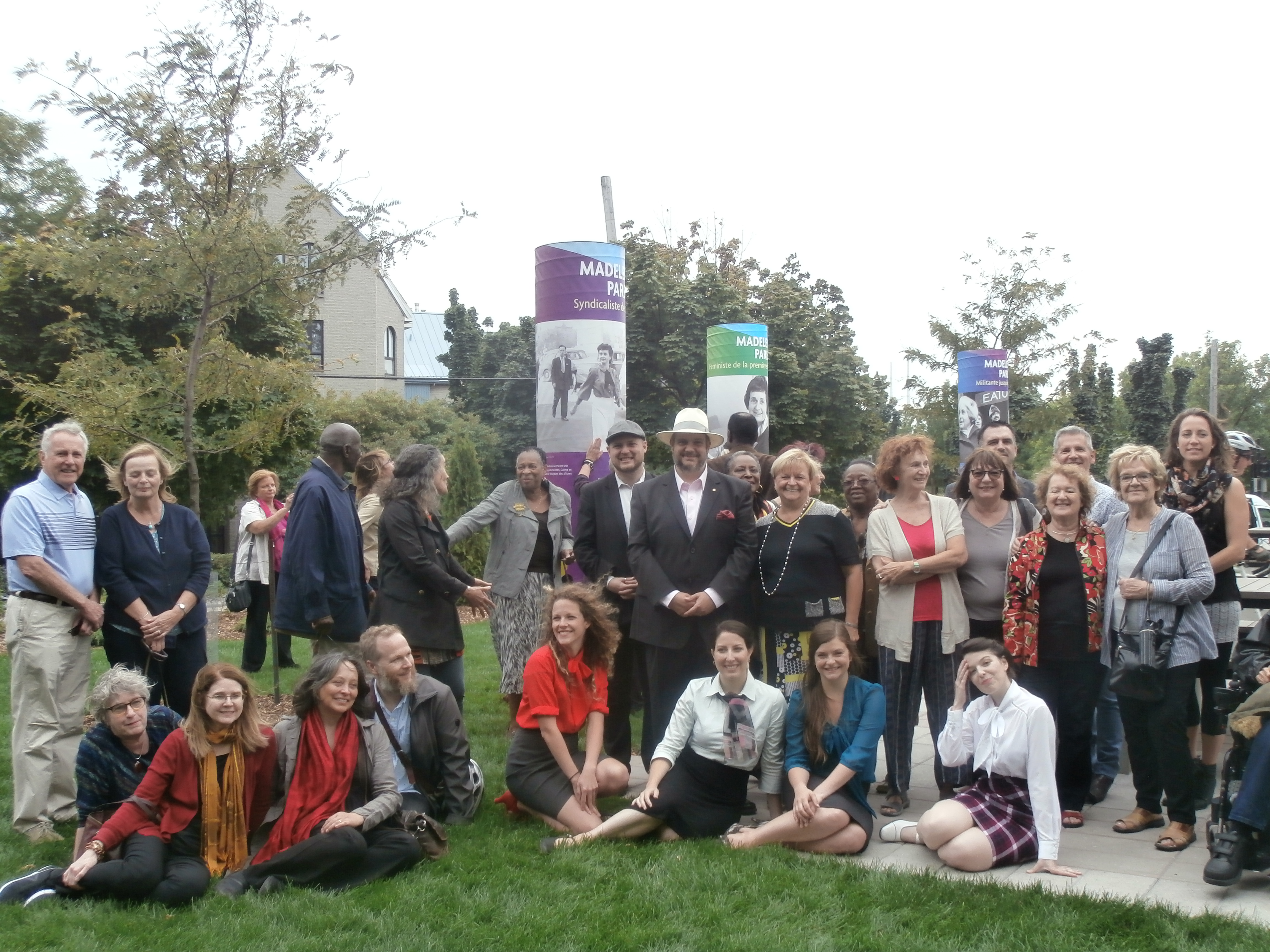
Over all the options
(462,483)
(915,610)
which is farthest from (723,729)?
(462,483)

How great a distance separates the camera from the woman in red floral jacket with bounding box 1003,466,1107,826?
5.10 m

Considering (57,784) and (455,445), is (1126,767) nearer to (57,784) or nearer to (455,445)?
(57,784)

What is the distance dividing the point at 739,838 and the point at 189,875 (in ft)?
7.41

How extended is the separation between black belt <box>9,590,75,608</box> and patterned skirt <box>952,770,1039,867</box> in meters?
4.14

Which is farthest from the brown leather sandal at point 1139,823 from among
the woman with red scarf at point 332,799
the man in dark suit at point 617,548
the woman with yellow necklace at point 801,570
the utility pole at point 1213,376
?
the utility pole at point 1213,376

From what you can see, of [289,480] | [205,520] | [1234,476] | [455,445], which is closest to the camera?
[1234,476]

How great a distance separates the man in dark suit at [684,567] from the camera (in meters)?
5.69

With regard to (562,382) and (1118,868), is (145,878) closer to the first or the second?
(1118,868)

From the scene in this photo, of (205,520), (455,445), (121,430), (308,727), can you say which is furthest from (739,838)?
(205,520)

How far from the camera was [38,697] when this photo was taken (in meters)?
5.02

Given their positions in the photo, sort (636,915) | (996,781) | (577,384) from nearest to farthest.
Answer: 1. (636,915)
2. (996,781)
3. (577,384)

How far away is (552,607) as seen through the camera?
214 inches

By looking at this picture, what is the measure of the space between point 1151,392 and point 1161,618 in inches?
1294

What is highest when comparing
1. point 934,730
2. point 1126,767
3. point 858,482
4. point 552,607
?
point 858,482
